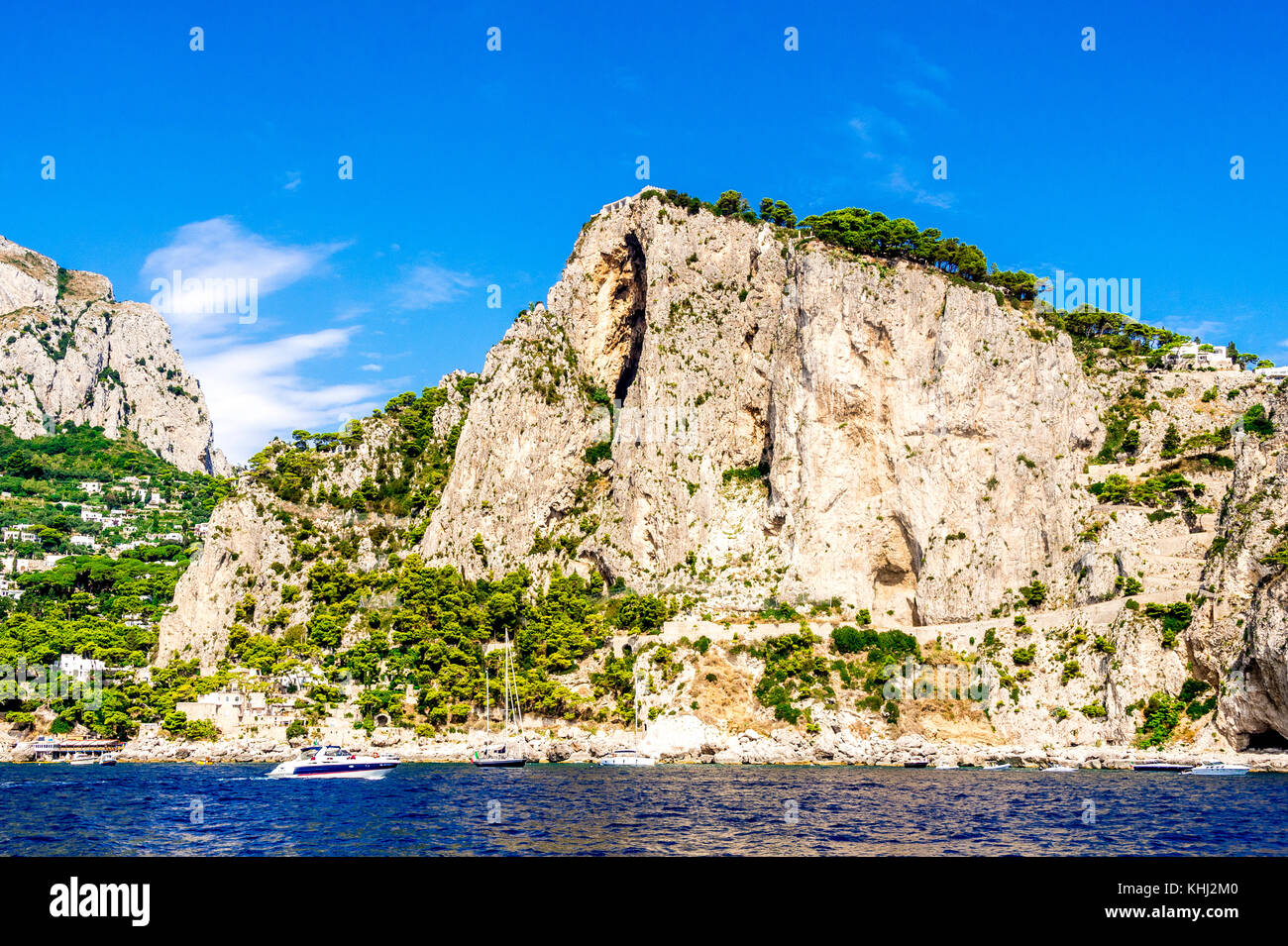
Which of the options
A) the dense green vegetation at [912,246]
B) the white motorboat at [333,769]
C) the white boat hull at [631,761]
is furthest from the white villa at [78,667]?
the dense green vegetation at [912,246]

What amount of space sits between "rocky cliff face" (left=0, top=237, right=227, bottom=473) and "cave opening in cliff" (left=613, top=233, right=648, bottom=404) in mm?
111688

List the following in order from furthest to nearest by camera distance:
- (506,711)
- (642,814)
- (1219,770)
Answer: (506,711), (1219,770), (642,814)

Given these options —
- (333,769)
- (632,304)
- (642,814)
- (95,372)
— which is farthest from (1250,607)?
(95,372)

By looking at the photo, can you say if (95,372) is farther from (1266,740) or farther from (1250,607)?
(1266,740)

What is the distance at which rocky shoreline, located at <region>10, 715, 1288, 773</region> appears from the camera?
7025 cm

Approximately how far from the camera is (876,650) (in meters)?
78.8

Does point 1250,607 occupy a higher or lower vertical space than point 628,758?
higher

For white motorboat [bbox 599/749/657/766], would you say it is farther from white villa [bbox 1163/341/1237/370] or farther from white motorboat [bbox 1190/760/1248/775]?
white villa [bbox 1163/341/1237/370]

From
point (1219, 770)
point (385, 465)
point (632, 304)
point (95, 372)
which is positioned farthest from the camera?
point (95, 372)

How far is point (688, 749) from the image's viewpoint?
72.6m

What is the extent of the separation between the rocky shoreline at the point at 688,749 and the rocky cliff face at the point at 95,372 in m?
118

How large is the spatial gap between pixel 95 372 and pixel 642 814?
174687 millimetres

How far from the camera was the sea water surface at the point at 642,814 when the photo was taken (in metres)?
29.0
